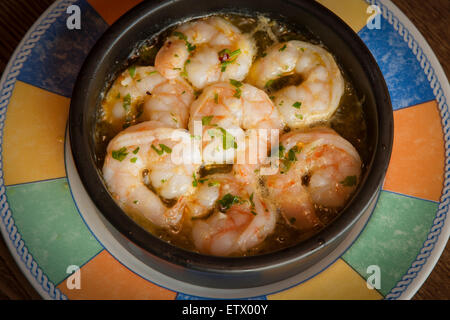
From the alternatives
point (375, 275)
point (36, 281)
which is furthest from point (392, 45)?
point (36, 281)

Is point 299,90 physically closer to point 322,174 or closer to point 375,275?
point 322,174

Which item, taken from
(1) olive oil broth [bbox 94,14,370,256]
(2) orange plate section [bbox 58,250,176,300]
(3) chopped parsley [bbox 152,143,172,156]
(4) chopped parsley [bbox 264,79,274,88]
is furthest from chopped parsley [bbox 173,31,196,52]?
(2) orange plate section [bbox 58,250,176,300]

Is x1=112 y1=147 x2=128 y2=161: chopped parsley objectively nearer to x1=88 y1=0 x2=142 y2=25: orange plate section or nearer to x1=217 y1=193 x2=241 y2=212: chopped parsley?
x1=217 y1=193 x2=241 y2=212: chopped parsley

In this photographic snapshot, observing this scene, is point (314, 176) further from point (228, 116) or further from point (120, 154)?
point (120, 154)

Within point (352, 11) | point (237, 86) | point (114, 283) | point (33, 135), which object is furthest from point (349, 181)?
point (33, 135)

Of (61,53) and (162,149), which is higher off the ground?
(61,53)
